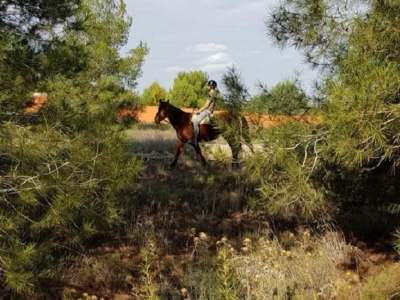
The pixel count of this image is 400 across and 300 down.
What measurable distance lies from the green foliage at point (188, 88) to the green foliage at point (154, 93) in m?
0.53

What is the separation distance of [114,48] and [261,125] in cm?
985

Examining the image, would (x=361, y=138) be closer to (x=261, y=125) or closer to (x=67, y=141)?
(x=261, y=125)

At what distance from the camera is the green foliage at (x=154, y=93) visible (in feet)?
126

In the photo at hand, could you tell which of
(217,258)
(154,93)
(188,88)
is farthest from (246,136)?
(154,93)

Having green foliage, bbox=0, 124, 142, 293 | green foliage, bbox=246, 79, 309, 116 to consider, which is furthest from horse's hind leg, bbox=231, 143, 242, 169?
green foliage, bbox=0, 124, 142, 293

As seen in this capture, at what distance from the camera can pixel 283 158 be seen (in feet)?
17.1

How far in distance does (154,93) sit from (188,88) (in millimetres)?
2427

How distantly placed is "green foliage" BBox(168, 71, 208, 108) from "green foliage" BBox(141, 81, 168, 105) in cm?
53

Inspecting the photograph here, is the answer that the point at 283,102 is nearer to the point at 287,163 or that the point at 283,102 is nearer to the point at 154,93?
the point at 287,163

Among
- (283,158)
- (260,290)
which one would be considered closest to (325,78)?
(283,158)

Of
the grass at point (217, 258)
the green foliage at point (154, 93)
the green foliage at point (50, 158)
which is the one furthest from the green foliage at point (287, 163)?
the green foliage at point (154, 93)

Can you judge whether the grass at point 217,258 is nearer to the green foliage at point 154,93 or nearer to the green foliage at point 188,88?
the green foliage at point 188,88

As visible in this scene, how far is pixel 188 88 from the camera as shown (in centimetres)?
3759

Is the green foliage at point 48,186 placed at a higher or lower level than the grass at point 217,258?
higher
